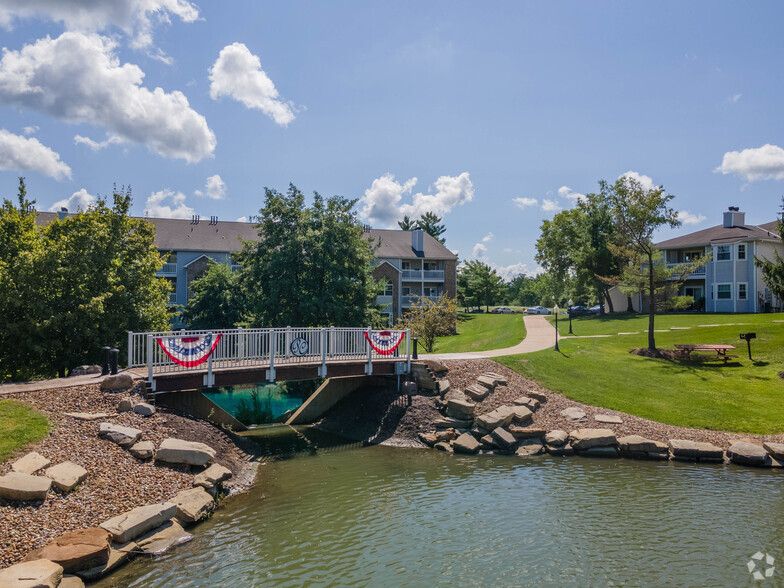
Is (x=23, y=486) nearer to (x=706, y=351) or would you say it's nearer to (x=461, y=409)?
(x=461, y=409)

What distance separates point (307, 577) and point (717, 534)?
7880 millimetres

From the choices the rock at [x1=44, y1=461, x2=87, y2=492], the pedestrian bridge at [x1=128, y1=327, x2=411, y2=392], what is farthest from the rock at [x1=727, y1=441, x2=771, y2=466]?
the rock at [x1=44, y1=461, x2=87, y2=492]

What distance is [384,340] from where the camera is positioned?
19.5 metres

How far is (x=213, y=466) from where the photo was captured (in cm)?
1263

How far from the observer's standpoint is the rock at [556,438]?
52.6 ft

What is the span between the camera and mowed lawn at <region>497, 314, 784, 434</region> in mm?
17625

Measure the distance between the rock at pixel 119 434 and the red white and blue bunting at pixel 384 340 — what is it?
8780mm

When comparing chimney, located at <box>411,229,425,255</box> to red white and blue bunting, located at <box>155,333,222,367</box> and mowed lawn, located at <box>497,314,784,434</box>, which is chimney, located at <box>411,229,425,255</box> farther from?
red white and blue bunting, located at <box>155,333,222,367</box>

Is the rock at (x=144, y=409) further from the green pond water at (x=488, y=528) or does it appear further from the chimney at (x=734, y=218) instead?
the chimney at (x=734, y=218)

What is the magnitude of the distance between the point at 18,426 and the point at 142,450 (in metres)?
2.58

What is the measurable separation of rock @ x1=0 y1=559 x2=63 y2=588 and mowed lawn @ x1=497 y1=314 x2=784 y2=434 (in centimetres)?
1660

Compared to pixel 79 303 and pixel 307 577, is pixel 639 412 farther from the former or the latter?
pixel 79 303

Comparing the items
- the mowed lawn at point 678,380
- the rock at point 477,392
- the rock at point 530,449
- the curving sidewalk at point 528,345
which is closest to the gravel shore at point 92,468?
the rock at point 477,392

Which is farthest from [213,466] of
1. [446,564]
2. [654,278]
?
[654,278]
